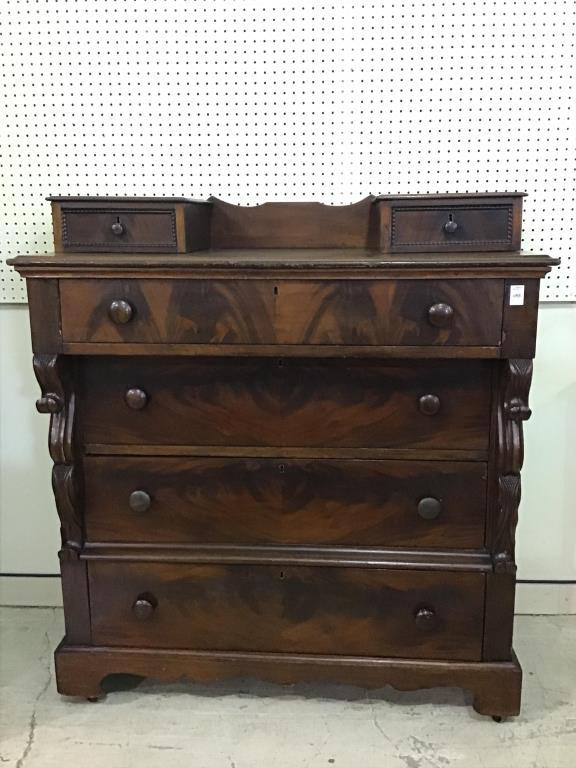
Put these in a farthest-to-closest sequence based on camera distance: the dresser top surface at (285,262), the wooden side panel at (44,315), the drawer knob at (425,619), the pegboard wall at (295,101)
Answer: the pegboard wall at (295,101) → the drawer knob at (425,619) → the wooden side panel at (44,315) → the dresser top surface at (285,262)

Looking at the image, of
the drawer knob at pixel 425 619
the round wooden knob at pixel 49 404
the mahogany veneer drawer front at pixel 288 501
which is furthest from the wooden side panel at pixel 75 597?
the drawer knob at pixel 425 619

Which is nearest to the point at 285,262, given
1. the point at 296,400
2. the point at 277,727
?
the point at 296,400

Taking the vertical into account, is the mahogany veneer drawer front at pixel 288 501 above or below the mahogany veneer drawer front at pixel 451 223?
below

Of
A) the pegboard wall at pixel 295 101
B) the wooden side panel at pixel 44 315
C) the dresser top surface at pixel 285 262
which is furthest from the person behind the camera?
the pegboard wall at pixel 295 101

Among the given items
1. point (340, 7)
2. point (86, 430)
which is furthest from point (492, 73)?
point (86, 430)

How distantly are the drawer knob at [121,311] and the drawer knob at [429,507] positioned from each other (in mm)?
900

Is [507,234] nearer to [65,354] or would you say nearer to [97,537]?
[65,354]

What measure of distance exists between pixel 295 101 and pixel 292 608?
1.53 meters

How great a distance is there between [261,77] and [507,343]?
3.80ft

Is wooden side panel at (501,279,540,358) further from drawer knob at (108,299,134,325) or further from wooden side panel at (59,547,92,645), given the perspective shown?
wooden side panel at (59,547,92,645)

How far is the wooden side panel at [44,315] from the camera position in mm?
1829

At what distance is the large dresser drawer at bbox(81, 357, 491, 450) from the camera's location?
1872 mm

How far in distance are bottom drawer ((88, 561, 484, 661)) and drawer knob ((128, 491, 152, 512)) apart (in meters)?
0.17

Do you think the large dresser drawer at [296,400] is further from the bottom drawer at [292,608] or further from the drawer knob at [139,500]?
the bottom drawer at [292,608]
